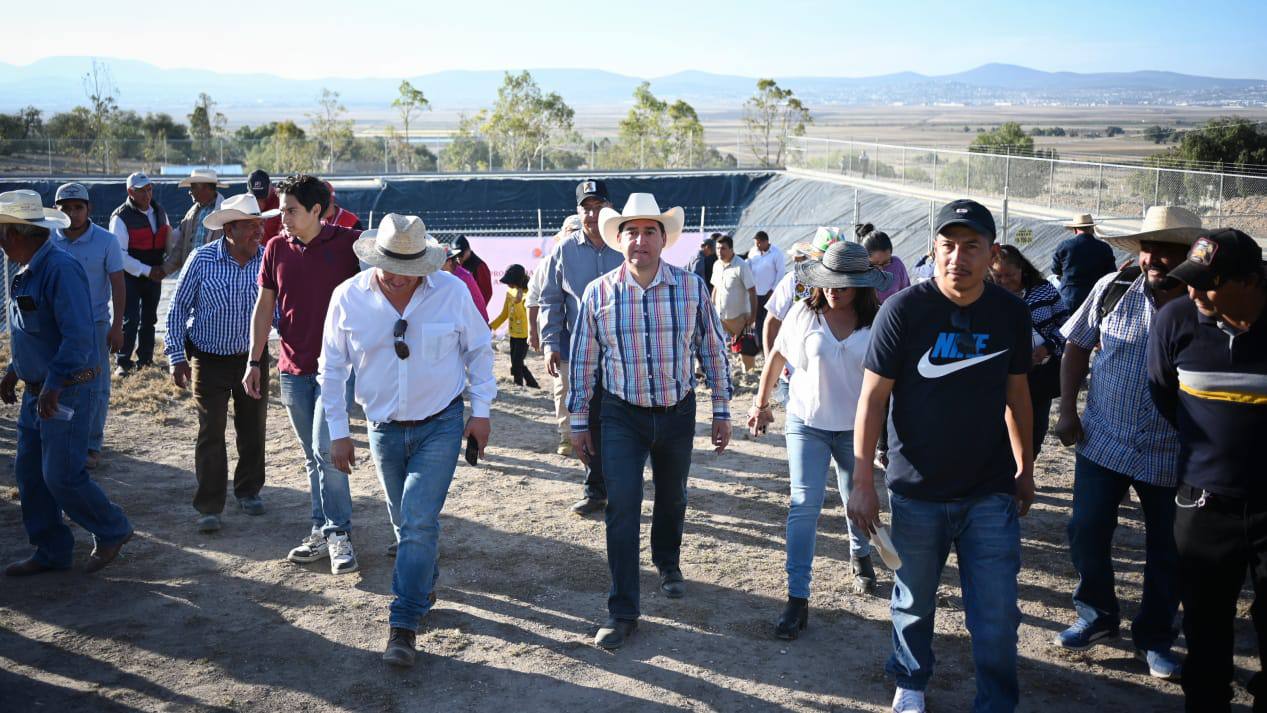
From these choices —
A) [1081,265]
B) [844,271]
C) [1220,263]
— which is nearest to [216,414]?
[844,271]

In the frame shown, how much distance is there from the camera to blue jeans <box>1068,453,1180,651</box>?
15.1 ft

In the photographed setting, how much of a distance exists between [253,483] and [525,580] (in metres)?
2.15

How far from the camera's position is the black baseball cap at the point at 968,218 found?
3.66 m

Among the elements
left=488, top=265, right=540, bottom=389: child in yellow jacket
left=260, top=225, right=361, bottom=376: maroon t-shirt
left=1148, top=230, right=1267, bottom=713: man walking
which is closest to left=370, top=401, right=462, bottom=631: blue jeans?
left=260, top=225, right=361, bottom=376: maroon t-shirt

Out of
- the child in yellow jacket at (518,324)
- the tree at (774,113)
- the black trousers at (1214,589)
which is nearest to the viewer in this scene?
the black trousers at (1214,589)

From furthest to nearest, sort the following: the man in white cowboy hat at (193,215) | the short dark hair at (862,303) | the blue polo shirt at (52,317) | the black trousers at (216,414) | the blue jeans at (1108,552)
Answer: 1. the man in white cowboy hat at (193,215)
2. the black trousers at (216,414)
3. the blue polo shirt at (52,317)
4. the short dark hair at (862,303)
5. the blue jeans at (1108,552)

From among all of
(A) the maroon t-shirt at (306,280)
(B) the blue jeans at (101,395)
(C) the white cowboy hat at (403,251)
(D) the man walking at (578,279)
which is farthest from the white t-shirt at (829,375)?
(B) the blue jeans at (101,395)

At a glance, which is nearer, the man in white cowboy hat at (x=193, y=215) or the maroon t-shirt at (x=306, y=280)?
the maroon t-shirt at (x=306, y=280)

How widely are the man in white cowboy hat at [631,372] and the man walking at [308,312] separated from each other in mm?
1453

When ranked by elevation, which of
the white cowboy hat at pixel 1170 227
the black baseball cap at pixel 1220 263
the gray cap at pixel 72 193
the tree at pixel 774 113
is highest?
the tree at pixel 774 113

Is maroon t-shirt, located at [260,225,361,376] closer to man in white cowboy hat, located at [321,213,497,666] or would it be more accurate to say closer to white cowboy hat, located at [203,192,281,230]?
white cowboy hat, located at [203,192,281,230]

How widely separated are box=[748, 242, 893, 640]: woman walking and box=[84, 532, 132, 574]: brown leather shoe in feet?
11.6

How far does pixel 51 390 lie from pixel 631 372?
9.76 feet

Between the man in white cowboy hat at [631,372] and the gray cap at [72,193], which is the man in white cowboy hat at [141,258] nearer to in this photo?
the gray cap at [72,193]
